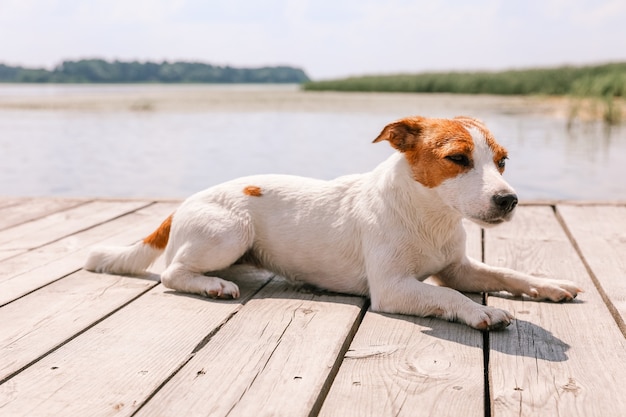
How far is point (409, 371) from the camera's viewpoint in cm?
247

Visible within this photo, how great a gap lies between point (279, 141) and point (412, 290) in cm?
1179

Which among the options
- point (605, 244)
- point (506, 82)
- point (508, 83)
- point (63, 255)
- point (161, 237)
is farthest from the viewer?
point (506, 82)

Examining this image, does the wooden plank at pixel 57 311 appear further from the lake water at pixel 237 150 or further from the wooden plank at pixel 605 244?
the lake water at pixel 237 150

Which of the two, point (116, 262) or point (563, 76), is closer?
point (116, 262)

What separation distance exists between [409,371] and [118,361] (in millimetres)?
1061

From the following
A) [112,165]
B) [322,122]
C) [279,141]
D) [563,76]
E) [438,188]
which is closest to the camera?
[438,188]

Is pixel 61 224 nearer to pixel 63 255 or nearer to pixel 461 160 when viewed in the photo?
pixel 63 255

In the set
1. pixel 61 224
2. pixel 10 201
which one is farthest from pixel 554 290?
pixel 10 201

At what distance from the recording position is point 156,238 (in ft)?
12.2

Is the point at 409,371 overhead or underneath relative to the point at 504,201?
underneath

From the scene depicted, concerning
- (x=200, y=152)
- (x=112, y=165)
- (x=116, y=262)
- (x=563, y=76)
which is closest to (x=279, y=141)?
(x=200, y=152)

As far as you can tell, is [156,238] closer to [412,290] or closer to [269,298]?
[269,298]

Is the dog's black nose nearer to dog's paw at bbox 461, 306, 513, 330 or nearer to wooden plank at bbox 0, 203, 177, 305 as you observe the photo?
dog's paw at bbox 461, 306, 513, 330

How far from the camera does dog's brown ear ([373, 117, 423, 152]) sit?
308 centimetres
